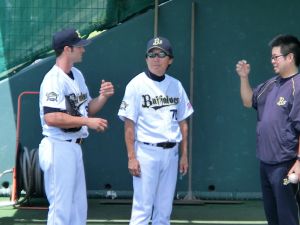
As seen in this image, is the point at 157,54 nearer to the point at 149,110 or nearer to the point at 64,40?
the point at 149,110

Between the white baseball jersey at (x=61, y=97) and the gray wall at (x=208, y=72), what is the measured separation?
9.13 feet

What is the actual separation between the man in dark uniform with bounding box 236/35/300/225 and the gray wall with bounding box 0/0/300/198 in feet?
9.38

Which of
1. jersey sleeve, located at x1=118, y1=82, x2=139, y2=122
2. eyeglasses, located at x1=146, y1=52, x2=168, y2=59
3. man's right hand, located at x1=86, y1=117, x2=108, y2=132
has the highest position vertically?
eyeglasses, located at x1=146, y1=52, x2=168, y2=59

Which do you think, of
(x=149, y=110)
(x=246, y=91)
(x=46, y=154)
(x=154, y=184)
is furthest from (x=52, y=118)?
(x=246, y=91)

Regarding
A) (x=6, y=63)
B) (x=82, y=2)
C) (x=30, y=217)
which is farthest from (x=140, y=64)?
(x=30, y=217)

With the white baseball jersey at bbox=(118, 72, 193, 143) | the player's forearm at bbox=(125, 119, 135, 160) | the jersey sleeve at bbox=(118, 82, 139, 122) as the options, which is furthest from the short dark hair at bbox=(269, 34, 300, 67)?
the player's forearm at bbox=(125, 119, 135, 160)

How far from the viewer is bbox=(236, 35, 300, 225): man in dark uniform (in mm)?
4508

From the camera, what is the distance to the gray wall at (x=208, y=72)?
7.62 metres

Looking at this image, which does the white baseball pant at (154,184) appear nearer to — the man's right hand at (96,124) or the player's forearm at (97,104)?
the player's forearm at (97,104)

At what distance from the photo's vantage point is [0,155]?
A: 775cm

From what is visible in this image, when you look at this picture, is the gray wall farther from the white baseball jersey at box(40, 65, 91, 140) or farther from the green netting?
the white baseball jersey at box(40, 65, 91, 140)

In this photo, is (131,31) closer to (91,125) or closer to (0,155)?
(0,155)

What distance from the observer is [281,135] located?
4.54 meters

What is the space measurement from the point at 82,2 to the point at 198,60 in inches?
63.9
